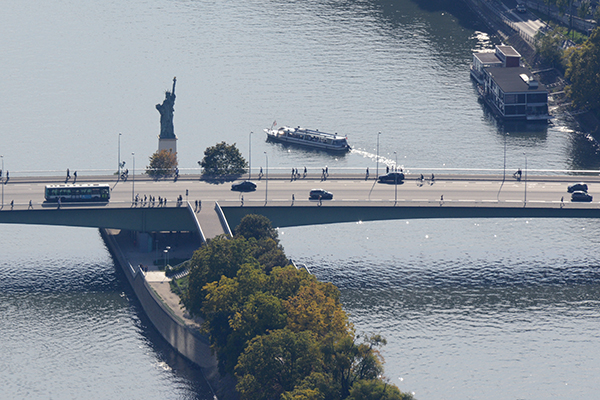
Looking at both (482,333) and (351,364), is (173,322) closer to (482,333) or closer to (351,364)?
(351,364)

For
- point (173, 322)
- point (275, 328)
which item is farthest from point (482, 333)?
point (173, 322)

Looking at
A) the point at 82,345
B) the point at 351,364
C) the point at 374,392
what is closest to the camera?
the point at 374,392

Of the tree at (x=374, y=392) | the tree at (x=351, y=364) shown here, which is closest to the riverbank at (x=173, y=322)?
the tree at (x=351, y=364)

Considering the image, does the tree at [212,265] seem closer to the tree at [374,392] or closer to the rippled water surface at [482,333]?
the rippled water surface at [482,333]

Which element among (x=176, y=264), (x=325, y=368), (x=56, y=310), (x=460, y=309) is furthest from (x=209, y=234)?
(x=325, y=368)

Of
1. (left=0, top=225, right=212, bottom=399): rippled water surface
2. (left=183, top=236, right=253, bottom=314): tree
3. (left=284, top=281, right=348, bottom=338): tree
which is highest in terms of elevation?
(left=183, top=236, right=253, bottom=314): tree

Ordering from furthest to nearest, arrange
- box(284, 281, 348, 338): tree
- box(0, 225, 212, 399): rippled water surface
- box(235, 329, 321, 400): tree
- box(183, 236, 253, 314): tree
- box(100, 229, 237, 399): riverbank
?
box(183, 236, 253, 314): tree → box(100, 229, 237, 399): riverbank → box(0, 225, 212, 399): rippled water surface → box(284, 281, 348, 338): tree → box(235, 329, 321, 400): tree

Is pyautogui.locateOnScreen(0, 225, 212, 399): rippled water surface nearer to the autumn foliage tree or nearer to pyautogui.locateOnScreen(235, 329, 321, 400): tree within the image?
the autumn foliage tree

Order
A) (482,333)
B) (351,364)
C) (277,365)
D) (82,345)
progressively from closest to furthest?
(351,364) < (277,365) < (82,345) < (482,333)

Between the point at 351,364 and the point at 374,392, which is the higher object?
the point at 351,364

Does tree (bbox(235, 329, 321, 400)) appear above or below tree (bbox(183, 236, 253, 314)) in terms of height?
below

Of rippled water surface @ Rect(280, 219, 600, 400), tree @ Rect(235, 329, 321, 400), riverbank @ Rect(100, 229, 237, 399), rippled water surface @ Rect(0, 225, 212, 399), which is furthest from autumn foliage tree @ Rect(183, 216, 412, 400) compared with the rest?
rippled water surface @ Rect(280, 219, 600, 400)

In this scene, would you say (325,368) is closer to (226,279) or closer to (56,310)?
(226,279)
